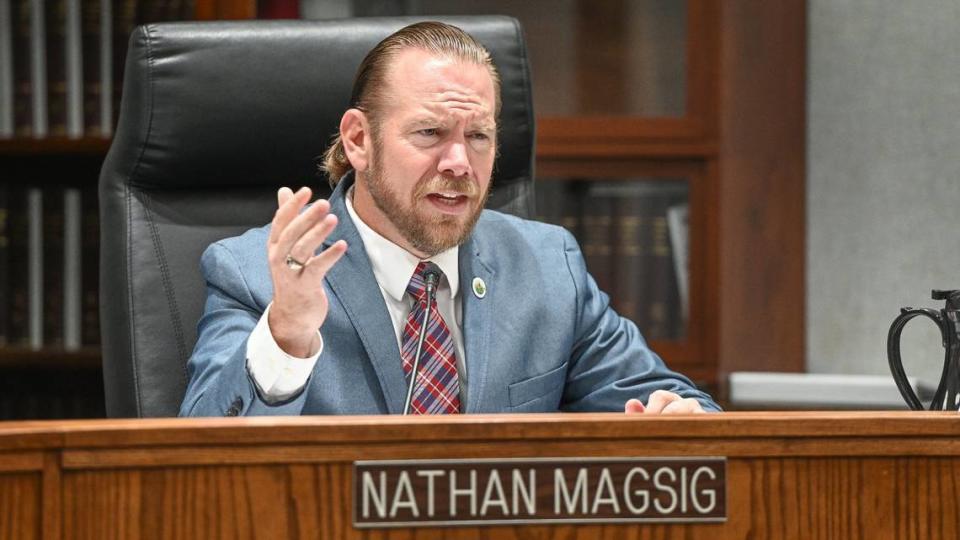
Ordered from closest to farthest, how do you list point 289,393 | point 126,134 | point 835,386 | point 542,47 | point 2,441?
point 2,441, point 289,393, point 126,134, point 835,386, point 542,47

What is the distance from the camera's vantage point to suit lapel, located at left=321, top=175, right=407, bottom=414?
4.88ft

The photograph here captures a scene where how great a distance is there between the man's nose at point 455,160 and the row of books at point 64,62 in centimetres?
114

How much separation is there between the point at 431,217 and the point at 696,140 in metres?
1.01

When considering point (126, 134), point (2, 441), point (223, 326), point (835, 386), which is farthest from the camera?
point (835, 386)

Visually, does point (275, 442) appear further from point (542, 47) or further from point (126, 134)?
point (542, 47)

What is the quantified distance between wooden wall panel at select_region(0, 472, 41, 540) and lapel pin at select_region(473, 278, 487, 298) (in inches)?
30.3

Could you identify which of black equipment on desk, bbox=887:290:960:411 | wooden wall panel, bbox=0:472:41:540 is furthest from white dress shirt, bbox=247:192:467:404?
wooden wall panel, bbox=0:472:41:540

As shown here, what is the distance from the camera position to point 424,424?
2.90 feet

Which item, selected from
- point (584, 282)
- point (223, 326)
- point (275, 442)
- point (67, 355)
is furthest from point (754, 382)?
point (275, 442)

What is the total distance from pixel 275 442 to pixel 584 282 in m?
0.87

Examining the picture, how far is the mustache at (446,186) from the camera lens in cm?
156

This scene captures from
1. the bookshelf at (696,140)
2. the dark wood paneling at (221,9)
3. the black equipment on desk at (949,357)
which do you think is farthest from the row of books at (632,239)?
the black equipment on desk at (949,357)

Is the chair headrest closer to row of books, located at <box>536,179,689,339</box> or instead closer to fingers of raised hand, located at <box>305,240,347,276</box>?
fingers of raised hand, located at <box>305,240,347,276</box>

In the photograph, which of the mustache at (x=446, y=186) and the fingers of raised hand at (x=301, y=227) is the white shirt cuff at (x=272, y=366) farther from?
the mustache at (x=446, y=186)
